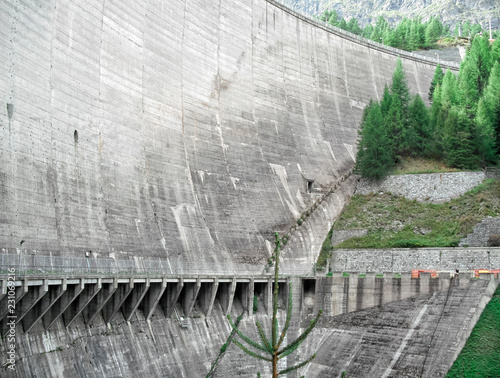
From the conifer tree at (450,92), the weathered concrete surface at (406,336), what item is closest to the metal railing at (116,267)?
the weathered concrete surface at (406,336)

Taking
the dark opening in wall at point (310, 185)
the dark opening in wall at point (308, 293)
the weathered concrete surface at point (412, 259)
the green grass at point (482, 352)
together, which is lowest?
the green grass at point (482, 352)

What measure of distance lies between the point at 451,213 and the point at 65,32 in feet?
95.2

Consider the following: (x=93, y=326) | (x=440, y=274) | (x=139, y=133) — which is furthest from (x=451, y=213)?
(x=93, y=326)

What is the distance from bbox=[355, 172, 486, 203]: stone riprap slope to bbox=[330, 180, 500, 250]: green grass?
2.20 feet

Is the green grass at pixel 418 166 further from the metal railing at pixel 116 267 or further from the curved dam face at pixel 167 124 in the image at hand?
the metal railing at pixel 116 267

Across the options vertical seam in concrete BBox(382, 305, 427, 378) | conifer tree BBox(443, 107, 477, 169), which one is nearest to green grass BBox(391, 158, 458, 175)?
conifer tree BBox(443, 107, 477, 169)

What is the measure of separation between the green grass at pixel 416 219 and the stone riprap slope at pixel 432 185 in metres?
0.67

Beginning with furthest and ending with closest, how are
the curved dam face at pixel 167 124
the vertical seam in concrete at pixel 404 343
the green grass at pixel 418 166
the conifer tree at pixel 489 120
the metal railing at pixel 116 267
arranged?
the conifer tree at pixel 489 120
the green grass at pixel 418 166
the vertical seam in concrete at pixel 404 343
the curved dam face at pixel 167 124
the metal railing at pixel 116 267

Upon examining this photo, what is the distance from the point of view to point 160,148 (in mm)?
46125

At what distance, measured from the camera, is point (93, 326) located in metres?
33.5

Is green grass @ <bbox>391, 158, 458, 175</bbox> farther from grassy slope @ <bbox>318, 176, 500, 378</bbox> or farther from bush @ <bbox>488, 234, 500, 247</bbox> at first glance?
bush @ <bbox>488, 234, 500, 247</bbox>

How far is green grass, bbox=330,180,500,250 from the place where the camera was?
156 feet

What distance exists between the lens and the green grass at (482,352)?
1276 inches

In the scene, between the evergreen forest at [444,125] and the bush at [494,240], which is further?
the evergreen forest at [444,125]
